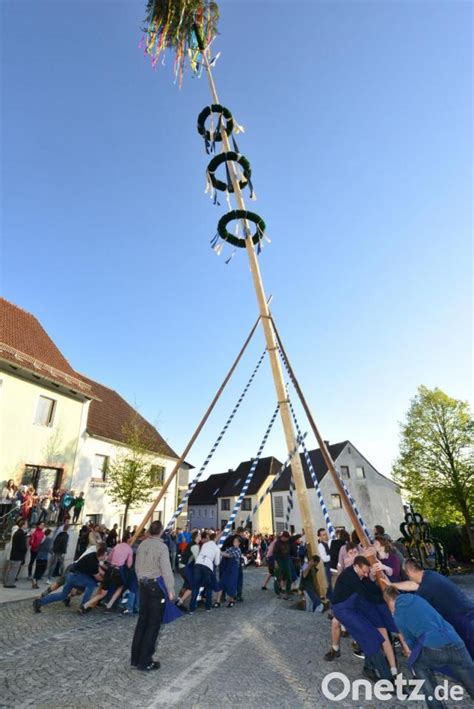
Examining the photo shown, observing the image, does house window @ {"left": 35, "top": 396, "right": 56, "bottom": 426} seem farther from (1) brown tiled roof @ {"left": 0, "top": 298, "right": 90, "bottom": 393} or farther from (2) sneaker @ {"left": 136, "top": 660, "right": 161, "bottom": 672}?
(2) sneaker @ {"left": 136, "top": 660, "right": 161, "bottom": 672}

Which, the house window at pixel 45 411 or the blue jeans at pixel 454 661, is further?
the house window at pixel 45 411

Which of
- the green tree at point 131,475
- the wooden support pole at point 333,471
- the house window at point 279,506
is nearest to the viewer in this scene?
the wooden support pole at point 333,471

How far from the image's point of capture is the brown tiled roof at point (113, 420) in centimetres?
2152

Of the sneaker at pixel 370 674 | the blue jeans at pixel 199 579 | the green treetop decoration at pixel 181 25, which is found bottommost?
the sneaker at pixel 370 674

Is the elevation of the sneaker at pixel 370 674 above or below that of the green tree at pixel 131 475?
below

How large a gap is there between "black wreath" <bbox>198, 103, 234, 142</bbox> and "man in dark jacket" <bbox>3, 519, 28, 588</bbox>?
13.7 meters

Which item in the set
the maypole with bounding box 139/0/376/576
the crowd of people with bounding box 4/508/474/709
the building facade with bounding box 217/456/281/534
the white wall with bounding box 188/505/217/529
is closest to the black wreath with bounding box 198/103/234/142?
the maypole with bounding box 139/0/376/576

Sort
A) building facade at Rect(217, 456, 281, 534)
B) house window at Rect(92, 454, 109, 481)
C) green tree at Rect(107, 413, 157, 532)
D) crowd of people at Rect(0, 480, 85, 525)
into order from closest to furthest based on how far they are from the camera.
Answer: crowd of people at Rect(0, 480, 85, 525) < green tree at Rect(107, 413, 157, 532) < house window at Rect(92, 454, 109, 481) < building facade at Rect(217, 456, 281, 534)

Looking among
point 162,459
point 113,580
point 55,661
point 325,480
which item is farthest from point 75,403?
point 325,480

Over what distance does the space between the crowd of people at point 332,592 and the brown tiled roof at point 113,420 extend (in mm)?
10402

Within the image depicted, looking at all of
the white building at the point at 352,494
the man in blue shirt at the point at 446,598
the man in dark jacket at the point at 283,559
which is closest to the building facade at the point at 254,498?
the white building at the point at 352,494

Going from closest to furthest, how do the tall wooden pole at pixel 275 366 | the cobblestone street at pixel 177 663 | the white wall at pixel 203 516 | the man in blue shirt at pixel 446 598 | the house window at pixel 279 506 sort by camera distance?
the man in blue shirt at pixel 446 598 → the cobblestone street at pixel 177 663 → the tall wooden pole at pixel 275 366 → the house window at pixel 279 506 → the white wall at pixel 203 516

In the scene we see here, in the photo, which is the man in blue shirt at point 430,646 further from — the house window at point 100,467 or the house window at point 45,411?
the house window at point 100,467

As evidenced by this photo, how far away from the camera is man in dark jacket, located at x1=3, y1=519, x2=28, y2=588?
1050 cm
